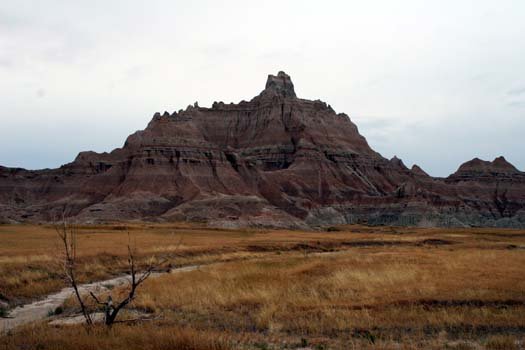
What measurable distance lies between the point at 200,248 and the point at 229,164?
128 m

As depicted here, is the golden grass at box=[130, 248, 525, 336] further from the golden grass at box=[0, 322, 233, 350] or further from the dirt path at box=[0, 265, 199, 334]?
the golden grass at box=[0, 322, 233, 350]

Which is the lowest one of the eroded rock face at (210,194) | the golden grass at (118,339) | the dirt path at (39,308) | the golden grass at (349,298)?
the dirt path at (39,308)

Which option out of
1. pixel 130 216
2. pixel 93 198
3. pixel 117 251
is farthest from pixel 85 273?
pixel 93 198

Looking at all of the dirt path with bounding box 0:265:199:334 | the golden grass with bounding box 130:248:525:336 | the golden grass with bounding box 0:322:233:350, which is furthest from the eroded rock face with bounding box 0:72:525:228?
the golden grass with bounding box 0:322:233:350

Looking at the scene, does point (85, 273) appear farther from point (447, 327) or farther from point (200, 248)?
point (447, 327)

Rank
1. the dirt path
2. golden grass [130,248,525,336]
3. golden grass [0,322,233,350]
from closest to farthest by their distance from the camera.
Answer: golden grass [0,322,233,350] < golden grass [130,248,525,336] < the dirt path

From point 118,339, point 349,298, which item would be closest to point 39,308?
point 118,339

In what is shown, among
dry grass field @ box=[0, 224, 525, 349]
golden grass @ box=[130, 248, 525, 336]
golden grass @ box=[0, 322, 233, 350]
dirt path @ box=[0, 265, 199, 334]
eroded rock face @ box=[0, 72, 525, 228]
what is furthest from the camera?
eroded rock face @ box=[0, 72, 525, 228]

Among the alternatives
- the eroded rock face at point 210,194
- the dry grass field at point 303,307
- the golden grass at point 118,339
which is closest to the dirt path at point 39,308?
the dry grass field at point 303,307

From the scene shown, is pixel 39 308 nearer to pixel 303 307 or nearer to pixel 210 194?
pixel 303 307

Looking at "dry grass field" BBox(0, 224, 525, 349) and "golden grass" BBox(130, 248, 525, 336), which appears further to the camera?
"golden grass" BBox(130, 248, 525, 336)

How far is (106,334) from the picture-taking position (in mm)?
14906

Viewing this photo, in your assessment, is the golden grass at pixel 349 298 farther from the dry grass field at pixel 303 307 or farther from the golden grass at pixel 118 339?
the golden grass at pixel 118 339

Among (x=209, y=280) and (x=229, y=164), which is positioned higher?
(x=229, y=164)
